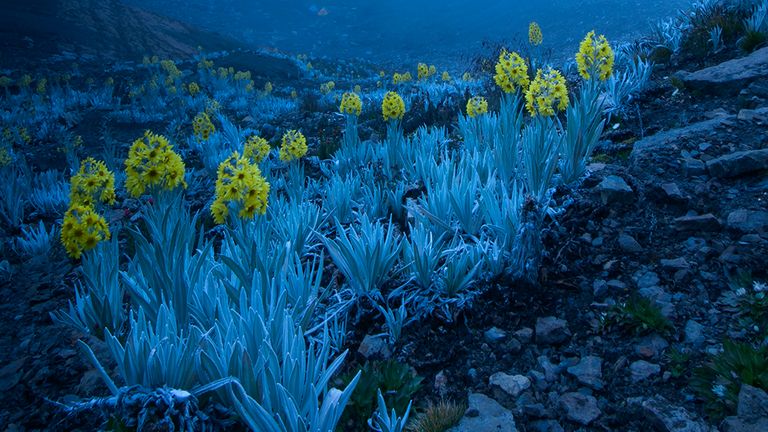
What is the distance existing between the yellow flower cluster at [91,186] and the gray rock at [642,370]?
9.34 feet

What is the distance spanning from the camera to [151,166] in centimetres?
241

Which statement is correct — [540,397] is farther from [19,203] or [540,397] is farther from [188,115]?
[188,115]

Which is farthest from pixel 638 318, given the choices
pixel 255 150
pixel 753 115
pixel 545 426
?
pixel 255 150

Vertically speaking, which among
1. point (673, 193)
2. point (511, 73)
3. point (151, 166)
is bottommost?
point (673, 193)

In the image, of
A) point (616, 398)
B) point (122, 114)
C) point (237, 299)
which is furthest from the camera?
point (122, 114)

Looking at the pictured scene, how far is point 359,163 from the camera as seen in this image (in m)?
5.04

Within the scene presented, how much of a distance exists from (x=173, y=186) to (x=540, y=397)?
7.17 feet

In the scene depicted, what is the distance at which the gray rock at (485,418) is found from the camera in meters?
1.66

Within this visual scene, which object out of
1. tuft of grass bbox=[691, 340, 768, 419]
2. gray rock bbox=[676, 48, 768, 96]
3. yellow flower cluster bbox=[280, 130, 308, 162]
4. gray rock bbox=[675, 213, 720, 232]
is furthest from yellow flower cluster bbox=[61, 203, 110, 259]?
gray rock bbox=[676, 48, 768, 96]

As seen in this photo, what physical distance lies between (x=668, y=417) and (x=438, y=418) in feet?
2.60

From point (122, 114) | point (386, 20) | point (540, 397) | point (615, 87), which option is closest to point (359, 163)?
point (615, 87)

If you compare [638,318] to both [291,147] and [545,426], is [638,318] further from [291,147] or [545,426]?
[291,147]

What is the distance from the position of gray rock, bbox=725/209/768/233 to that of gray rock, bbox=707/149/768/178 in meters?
0.42

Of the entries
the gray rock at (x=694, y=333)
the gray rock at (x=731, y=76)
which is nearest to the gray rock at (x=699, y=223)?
the gray rock at (x=694, y=333)
